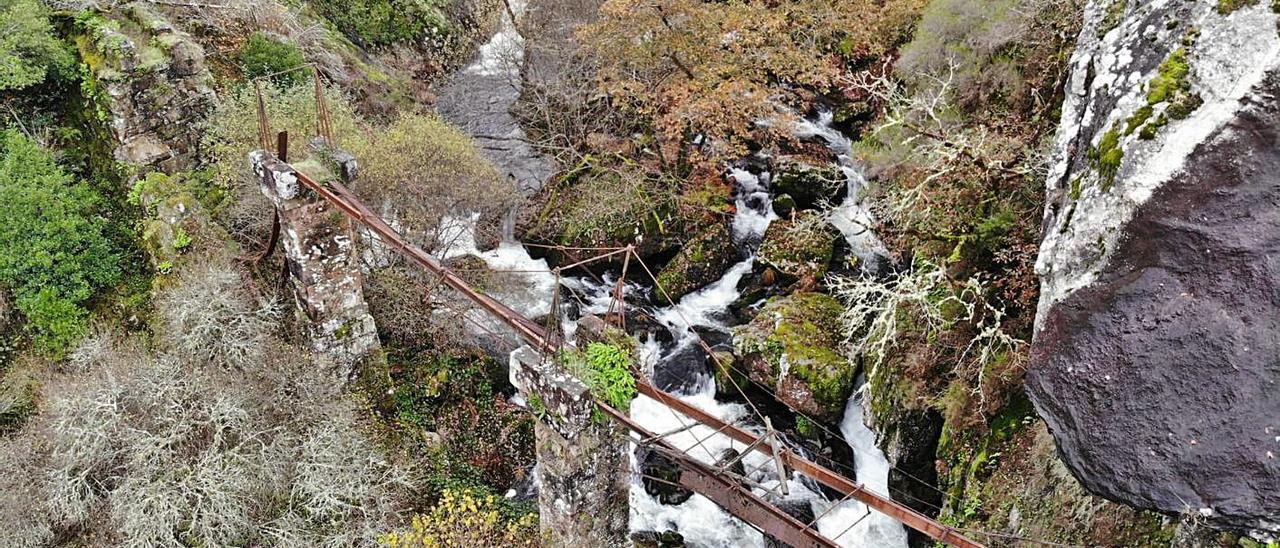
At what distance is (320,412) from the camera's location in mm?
10914

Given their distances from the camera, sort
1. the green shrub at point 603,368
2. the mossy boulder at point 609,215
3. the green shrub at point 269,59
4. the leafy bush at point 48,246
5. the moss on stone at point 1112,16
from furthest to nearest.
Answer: the mossy boulder at point 609,215 → the green shrub at point 269,59 → the leafy bush at point 48,246 → the green shrub at point 603,368 → the moss on stone at point 1112,16

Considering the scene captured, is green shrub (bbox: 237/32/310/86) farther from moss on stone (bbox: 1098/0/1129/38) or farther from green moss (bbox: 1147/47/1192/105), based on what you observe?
green moss (bbox: 1147/47/1192/105)

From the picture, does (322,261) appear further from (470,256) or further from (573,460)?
(573,460)

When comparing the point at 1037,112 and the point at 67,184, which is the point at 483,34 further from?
the point at 1037,112

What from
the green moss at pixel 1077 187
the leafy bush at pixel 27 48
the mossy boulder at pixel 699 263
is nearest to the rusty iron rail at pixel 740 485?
the green moss at pixel 1077 187

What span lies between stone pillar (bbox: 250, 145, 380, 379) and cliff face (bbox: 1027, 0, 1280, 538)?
915cm

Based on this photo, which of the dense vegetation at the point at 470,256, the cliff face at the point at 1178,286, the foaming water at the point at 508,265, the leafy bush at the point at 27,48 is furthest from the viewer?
the foaming water at the point at 508,265

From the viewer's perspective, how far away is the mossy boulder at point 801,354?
11.5 metres

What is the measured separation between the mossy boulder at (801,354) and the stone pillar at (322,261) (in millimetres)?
6296

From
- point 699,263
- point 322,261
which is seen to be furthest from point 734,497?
point 699,263

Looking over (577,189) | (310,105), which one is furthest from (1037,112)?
(310,105)

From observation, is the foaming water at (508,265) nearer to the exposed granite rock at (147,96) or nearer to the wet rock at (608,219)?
the wet rock at (608,219)

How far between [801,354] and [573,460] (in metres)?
5.20

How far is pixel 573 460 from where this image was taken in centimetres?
784
